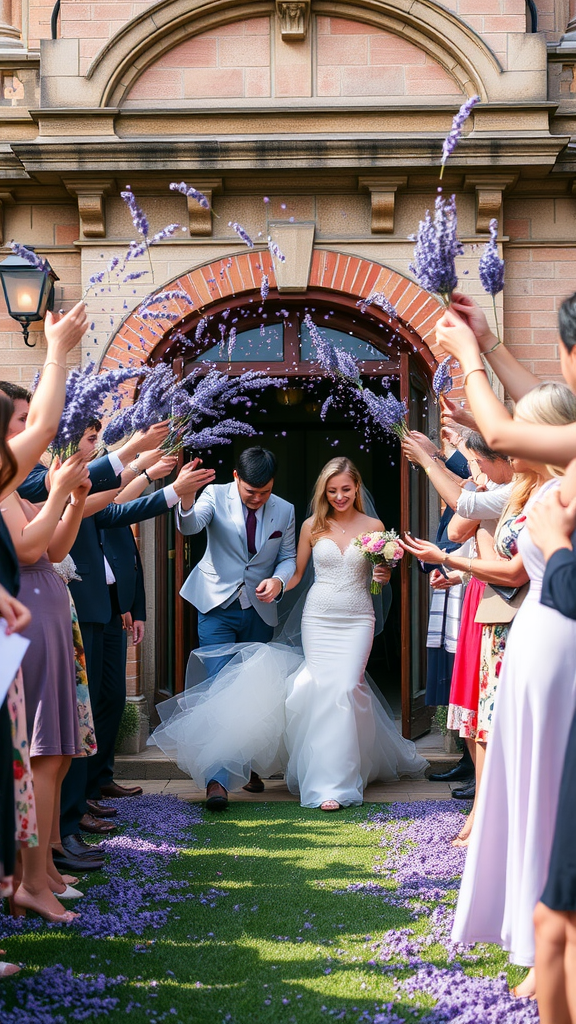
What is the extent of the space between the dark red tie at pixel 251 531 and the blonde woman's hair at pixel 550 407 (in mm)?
3659

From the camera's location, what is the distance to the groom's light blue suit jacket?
621 centimetres

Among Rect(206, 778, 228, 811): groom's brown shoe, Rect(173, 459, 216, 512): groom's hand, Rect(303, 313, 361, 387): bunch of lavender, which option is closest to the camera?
Rect(303, 313, 361, 387): bunch of lavender

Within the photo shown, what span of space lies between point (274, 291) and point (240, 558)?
192 centimetres

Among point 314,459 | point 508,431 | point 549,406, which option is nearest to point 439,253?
point 549,406

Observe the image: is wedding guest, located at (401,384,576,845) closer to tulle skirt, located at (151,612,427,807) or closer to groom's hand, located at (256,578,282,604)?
tulle skirt, located at (151,612,427,807)

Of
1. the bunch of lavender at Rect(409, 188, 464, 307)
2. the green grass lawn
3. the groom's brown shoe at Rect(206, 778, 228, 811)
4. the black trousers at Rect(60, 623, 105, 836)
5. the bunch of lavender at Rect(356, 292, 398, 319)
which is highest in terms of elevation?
the bunch of lavender at Rect(356, 292, 398, 319)

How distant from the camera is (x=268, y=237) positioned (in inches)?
265

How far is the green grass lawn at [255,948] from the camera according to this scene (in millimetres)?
2936

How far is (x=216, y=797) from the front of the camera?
5.57 metres

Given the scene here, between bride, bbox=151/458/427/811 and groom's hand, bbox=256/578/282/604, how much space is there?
10.6 inches

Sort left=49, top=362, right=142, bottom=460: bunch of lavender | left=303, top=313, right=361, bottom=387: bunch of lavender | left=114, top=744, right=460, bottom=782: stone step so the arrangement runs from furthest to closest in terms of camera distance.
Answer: left=114, top=744, right=460, bottom=782: stone step
left=303, top=313, right=361, bottom=387: bunch of lavender
left=49, top=362, right=142, bottom=460: bunch of lavender

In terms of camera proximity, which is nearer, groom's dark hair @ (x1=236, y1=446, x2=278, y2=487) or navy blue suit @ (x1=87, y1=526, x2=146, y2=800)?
navy blue suit @ (x1=87, y1=526, x2=146, y2=800)

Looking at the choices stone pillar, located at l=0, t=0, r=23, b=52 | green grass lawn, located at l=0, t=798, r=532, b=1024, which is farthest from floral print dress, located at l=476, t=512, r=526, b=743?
stone pillar, located at l=0, t=0, r=23, b=52

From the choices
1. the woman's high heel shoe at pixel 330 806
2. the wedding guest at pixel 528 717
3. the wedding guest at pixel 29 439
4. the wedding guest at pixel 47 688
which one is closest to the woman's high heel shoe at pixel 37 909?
the wedding guest at pixel 47 688
